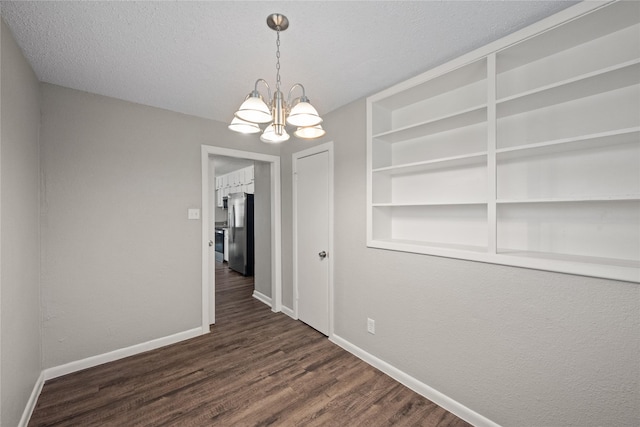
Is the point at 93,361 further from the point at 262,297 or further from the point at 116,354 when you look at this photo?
the point at 262,297

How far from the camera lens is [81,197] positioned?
89.7 inches

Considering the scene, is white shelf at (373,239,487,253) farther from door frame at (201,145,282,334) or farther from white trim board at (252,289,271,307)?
white trim board at (252,289,271,307)

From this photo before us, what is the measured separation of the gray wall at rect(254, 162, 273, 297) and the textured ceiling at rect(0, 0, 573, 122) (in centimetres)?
158

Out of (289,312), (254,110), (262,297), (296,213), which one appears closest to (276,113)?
(254,110)

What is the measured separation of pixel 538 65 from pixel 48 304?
4025 mm

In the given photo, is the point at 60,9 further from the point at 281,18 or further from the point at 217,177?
the point at 217,177

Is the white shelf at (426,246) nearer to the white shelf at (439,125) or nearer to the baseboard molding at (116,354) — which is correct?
the white shelf at (439,125)

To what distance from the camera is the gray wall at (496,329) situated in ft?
4.11

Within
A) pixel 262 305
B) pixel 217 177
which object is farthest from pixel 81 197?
pixel 217 177

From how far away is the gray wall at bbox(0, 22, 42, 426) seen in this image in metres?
1.42

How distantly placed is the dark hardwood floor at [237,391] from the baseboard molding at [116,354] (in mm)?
56

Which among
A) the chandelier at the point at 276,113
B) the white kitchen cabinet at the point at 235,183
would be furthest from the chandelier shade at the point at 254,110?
the white kitchen cabinet at the point at 235,183

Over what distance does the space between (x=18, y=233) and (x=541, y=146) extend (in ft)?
10.3

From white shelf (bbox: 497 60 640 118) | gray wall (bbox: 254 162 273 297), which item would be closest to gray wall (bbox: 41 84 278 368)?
gray wall (bbox: 254 162 273 297)
